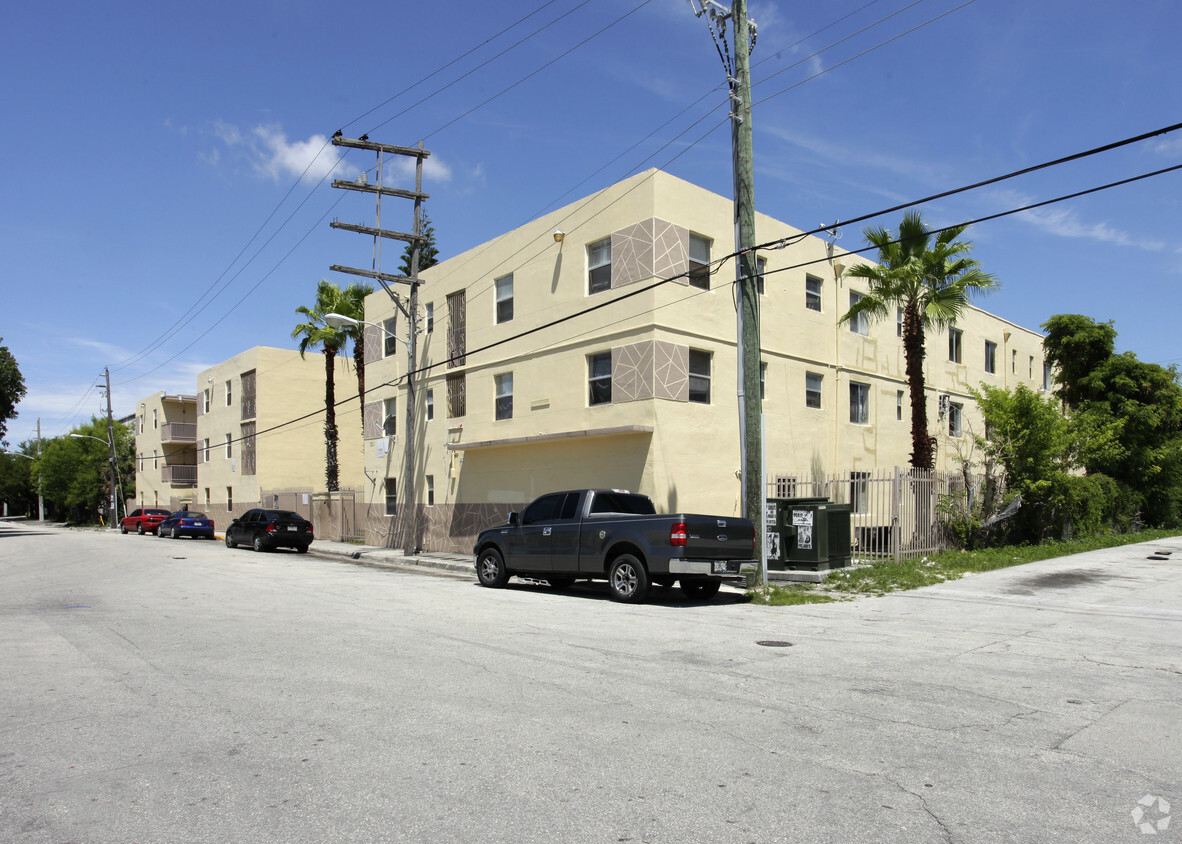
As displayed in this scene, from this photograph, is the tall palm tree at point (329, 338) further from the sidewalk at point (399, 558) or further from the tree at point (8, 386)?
the tree at point (8, 386)

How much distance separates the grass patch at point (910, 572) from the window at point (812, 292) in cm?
783

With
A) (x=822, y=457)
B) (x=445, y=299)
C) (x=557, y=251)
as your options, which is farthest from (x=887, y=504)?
(x=445, y=299)

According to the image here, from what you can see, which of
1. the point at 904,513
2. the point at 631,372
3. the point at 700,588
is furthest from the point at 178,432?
the point at 700,588

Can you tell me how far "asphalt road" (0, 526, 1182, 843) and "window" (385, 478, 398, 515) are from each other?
684 inches

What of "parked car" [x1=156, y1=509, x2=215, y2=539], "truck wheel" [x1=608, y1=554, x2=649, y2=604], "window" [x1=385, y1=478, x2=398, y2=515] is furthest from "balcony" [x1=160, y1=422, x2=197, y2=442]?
"truck wheel" [x1=608, y1=554, x2=649, y2=604]

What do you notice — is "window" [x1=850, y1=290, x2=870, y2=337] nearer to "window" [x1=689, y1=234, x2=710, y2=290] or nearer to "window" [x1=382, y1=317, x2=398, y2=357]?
"window" [x1=689, y1=234, x2=710, y2=290]

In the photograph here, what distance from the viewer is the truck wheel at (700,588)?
13.7 metres

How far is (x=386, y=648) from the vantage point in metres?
8.70

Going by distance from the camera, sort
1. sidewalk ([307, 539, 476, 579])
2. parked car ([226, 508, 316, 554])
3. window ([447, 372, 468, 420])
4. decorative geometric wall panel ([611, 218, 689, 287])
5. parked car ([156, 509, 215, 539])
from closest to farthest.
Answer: decorative geometric wall panel ([611, 218, 689, 287]), sidewalk ([307, 539, 476, 579]), window ([447, 372, 468, 420]), parked car ([226, 508, 316, 554]), parked car ([156, 509, 215, 539])

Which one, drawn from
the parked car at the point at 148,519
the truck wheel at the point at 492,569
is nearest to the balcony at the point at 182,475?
the parked car at the point at 148,519

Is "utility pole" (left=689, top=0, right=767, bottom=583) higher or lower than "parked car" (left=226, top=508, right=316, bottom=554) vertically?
higher

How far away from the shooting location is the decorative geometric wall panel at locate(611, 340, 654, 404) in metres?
18.7

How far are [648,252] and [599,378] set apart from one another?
326 cm

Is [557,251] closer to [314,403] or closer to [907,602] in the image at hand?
[907,602]
